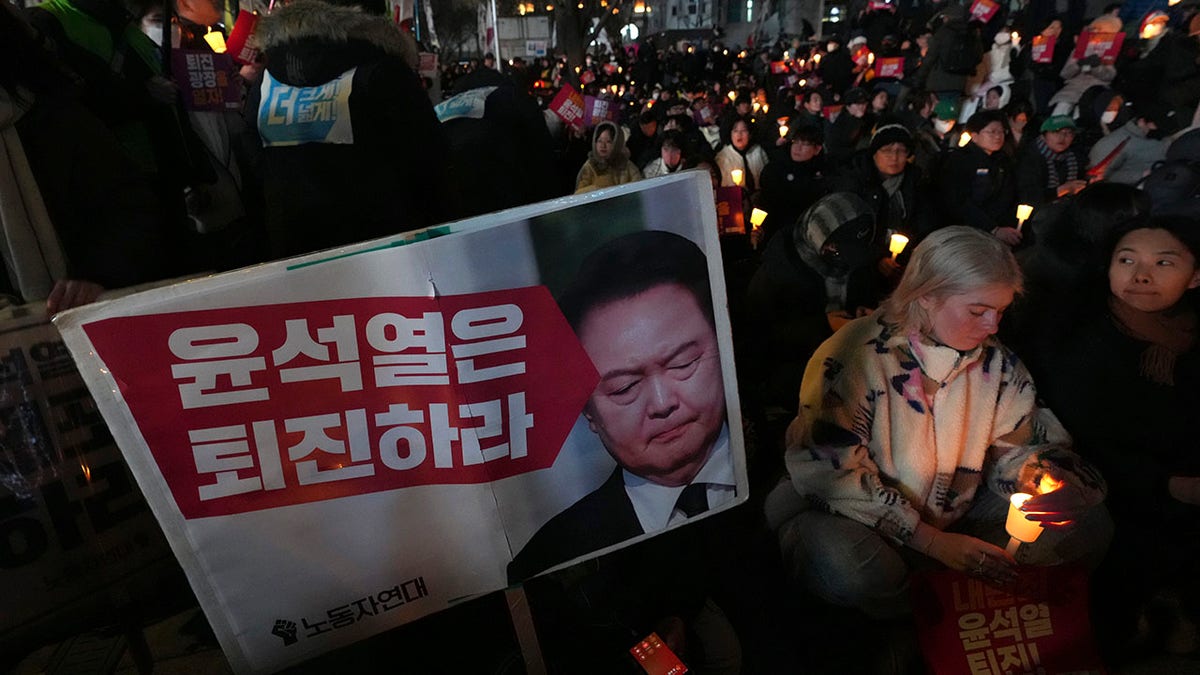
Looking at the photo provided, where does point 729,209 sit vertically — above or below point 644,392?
above

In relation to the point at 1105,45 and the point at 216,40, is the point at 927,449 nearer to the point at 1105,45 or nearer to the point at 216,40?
the point at 216,40

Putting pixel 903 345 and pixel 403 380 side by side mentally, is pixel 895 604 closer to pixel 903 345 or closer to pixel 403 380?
pixel 903 345

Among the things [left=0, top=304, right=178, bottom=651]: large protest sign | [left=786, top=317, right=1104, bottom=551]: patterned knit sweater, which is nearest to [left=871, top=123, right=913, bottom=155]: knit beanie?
[left=786, top=317, right=1104, bottom=551]: patterned knit sweater

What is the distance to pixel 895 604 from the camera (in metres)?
2.16

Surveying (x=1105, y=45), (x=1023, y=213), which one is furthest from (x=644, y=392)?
(x=1105, y=45)

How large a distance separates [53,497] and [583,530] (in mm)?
1242

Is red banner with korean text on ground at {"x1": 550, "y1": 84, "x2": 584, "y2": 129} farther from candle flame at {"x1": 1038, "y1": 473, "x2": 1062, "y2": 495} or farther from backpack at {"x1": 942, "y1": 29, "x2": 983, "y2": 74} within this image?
candle flame at {"x1": 1038, "y1": 473, "x2": 1062, "y2": 495}

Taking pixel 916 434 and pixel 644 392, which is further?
pixel 916 434

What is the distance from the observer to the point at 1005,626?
6.56ft

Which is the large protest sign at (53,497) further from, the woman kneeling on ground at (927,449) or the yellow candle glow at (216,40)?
the yellow candle glow at (216,40)

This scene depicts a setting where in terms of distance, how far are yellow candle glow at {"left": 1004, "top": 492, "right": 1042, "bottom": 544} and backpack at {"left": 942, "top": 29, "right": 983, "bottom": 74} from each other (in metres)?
9.86

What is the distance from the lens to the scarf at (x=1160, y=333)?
2.38 metres

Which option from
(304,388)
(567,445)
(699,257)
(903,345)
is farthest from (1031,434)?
(304,388)

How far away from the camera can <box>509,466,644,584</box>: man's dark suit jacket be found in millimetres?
1446
